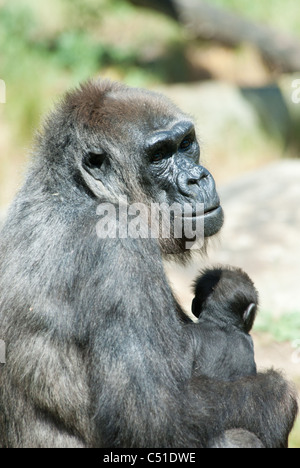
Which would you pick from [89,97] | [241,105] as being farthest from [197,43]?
[89,97]

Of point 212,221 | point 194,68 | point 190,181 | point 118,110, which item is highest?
point 194,68

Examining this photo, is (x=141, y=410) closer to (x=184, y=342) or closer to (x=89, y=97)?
(x=184, y=342)

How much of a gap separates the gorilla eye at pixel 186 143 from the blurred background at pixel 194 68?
4.93 m

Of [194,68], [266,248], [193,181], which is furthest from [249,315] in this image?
[194,68]

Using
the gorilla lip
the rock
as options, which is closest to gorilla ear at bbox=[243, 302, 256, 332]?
the gorilla lip

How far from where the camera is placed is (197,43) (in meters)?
17.3

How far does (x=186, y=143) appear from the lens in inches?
221

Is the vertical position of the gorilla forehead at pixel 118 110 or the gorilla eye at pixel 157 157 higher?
the gorilla forehead at pixel 118 110

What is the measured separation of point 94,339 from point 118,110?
1.82 metres

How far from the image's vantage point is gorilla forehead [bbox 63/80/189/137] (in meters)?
5.18

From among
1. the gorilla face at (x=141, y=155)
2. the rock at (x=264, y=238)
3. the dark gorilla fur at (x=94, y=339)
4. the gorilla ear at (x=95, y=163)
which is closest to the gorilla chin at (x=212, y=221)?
the gorilla face at (x=141, y=155)

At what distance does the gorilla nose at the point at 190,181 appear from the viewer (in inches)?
210

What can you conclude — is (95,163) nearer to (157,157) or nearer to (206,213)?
(157,157)

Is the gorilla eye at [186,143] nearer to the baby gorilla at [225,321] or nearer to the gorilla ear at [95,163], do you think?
the gorilla ear at [95,163]
